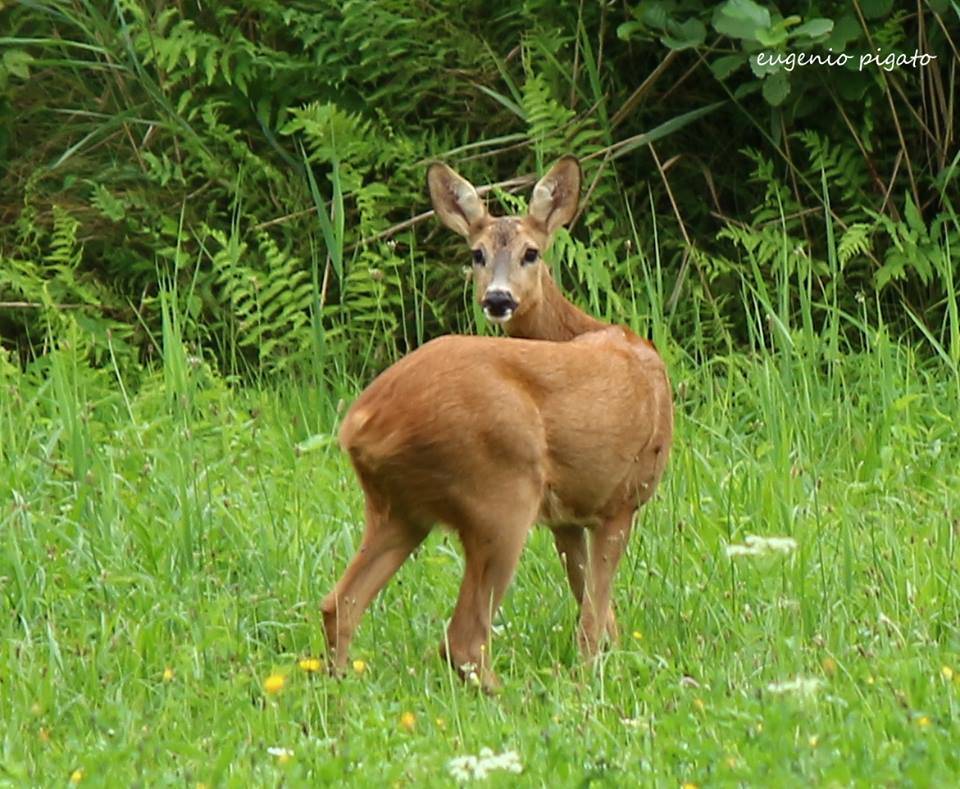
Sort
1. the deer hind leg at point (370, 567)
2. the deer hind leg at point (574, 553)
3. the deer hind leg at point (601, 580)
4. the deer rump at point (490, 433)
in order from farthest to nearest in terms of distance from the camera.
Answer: the deer hind leg at point (574, 553) → the deer hind leg at point (601, 580) → the deer hind leg at point (370, 567) → the deer rump at point (490, 433)

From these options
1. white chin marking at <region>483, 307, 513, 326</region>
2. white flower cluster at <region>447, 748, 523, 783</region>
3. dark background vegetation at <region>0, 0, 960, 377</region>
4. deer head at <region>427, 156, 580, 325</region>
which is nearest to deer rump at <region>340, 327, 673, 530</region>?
white chin marking at <region>483, 307, 513, 326</region>

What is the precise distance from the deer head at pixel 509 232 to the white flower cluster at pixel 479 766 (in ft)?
8.32

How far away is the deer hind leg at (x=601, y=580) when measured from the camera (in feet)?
18.1

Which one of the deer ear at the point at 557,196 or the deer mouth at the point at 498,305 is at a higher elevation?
the deer ear at the point at 557,196

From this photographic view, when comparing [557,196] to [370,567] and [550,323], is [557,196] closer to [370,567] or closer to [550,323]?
[550,323]

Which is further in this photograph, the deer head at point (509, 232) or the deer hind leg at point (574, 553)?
the deer head at point (509, 232)

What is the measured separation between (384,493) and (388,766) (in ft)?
3.98

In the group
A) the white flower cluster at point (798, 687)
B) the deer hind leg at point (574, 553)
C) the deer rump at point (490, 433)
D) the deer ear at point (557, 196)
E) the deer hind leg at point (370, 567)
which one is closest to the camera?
the white flower cluster at point (798, 687)

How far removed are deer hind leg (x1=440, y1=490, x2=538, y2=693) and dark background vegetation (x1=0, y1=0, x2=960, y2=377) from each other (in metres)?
3.12

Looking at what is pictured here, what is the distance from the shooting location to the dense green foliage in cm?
Answer: 461

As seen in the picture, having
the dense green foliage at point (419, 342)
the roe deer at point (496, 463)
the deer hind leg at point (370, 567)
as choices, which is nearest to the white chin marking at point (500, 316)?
the roe deer at point (496, 463)

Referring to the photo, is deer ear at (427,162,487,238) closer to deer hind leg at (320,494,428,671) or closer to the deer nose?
the deer nose

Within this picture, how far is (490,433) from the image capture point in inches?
205

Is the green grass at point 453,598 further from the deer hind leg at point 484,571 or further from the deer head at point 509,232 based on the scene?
the deer head at point 509,232
